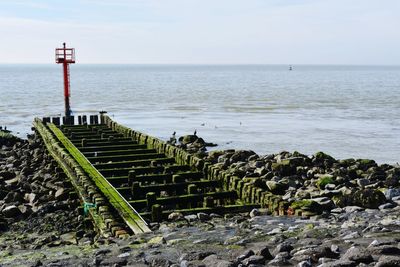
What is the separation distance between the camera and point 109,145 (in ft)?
79.9

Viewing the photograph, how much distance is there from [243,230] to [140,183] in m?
6.49

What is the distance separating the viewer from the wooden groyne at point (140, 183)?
12188mm

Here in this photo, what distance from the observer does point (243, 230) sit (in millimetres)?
10547

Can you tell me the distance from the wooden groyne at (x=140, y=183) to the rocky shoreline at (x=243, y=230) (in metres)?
0.47

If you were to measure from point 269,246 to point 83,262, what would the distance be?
300 centimetres

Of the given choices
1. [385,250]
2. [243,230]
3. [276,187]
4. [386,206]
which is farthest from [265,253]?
[276,187]

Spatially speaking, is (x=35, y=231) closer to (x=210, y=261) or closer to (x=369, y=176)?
(x=210, y=261)

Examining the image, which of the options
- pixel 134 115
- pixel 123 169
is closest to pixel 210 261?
pixel 123 169

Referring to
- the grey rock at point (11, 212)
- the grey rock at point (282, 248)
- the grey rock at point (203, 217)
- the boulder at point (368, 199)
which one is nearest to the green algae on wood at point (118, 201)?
the grey rock at point (203, 217)

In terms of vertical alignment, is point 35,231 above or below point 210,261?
below

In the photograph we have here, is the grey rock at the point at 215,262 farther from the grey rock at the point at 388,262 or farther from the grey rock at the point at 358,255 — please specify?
the grey rock at the point at 388,262

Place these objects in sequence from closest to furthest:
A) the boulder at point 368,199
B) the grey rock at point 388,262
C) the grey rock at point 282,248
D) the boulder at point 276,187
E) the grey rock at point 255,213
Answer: the grey rock at point 388,262 < the grey rock at point 282,248 < the grey rock at point 255,213 < the boulder at point 368,199 < the boulder at point 276,187

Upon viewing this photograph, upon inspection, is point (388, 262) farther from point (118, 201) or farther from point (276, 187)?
point (276, 187)

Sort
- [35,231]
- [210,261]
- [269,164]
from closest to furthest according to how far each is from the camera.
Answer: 1. [210,261]
2. [35,231]
3. [269,164]
